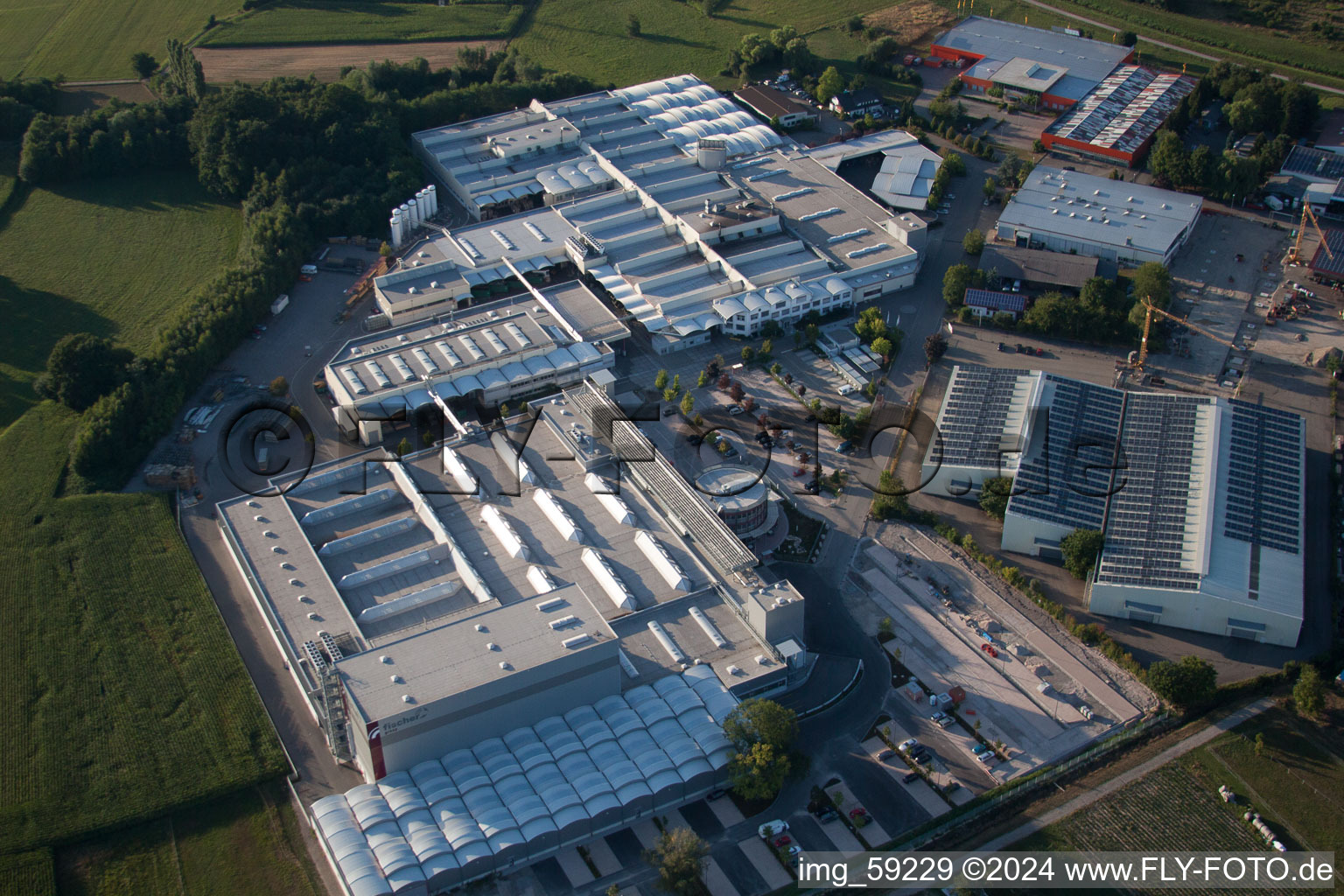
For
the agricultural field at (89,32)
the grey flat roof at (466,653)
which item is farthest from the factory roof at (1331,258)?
the agricultural field at (89,32)

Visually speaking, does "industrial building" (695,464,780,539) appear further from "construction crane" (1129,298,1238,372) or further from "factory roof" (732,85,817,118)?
"factory roof" (732,85,817,118)

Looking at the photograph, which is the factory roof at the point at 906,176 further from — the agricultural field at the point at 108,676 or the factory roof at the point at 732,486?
the agricultural field at the point at 108,676

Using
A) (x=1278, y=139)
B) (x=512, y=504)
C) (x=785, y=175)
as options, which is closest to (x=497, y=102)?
(x=785, y=175)

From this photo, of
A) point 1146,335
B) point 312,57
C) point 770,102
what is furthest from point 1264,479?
point 312,57

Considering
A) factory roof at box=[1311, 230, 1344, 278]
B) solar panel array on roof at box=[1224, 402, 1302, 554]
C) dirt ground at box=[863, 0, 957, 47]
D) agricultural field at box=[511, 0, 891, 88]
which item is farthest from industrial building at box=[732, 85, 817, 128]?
solar panel array on roof at box=[1224, 402, 1302, 554]

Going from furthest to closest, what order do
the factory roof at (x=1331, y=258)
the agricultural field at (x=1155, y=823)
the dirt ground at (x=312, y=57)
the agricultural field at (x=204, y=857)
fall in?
the dirt ground at (x=312, y=57) < the factory roof at (x=1331, y=258) < the agricultural field at (x=1155, y=823) < the agricultural field at (x=204, y=857)

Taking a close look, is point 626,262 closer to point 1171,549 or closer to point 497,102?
point 497,102
